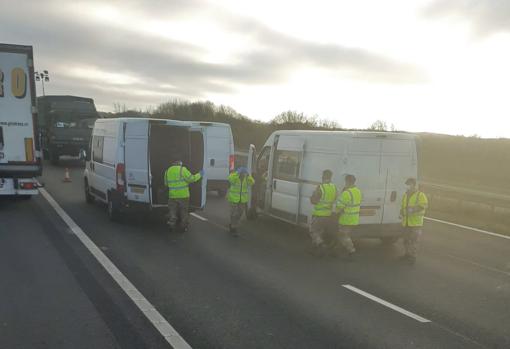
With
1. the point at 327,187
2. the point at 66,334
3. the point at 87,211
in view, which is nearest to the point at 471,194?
the point at 327,187

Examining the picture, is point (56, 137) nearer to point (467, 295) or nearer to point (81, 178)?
point (81, 178)

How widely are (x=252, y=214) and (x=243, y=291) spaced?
6.29 meters

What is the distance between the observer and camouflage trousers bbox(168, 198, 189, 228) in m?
11.0

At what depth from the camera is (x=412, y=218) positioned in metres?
9.38

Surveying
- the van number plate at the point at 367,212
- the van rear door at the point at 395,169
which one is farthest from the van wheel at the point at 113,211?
the van rear door at the point at 395,169

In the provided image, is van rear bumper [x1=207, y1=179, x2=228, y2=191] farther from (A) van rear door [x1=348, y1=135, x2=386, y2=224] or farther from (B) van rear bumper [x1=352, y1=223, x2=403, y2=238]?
(B) van rear bumper [x1=352, y1=223, x2=403, y2=238]

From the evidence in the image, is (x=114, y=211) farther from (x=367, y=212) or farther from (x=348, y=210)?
(x=367, y=212)

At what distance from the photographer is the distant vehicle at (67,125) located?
84.5ft

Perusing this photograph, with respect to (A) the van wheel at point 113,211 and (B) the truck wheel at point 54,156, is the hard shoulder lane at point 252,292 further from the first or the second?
(B) the truck wheel at point 54,156

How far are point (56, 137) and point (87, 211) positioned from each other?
14052 millimetres

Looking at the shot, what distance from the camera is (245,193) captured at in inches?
449

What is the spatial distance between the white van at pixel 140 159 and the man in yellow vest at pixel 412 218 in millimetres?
4736

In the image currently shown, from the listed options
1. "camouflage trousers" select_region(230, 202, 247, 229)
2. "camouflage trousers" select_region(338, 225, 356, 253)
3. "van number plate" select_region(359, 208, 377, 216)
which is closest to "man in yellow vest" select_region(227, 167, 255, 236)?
"camouflage trousers" select_region(230, 202, 247, 229)

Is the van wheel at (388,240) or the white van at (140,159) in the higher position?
the white van at (140,159)
